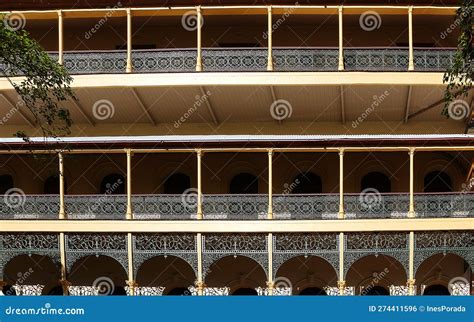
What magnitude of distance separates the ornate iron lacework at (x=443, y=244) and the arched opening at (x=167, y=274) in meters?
6.49

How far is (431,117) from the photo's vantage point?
2009cm

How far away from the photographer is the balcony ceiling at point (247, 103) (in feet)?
61.9

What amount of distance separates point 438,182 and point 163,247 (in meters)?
8.60

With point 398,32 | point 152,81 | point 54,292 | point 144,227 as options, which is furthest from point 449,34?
point 54,292

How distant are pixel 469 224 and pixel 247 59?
24.9ft

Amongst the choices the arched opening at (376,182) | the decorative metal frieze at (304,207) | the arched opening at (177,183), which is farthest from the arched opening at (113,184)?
the arched opening at (376,182)

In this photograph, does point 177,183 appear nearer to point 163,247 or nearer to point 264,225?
point 163,247

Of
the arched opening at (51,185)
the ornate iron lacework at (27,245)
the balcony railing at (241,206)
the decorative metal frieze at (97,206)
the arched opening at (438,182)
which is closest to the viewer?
the balcony railing at (241,206)

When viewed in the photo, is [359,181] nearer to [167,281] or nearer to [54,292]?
[167,281]

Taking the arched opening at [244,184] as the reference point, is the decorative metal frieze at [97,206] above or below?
below

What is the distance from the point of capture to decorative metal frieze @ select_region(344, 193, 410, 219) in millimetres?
17375

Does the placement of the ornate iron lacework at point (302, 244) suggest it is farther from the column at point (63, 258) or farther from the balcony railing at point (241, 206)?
the column at point (63, 258)

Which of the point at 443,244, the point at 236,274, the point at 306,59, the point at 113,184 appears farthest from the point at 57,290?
the point at 443,244

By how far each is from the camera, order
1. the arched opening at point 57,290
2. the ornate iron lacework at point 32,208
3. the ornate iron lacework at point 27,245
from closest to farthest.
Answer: the ornate iron lacework at point 27,245 → the ornate iron lacework at point 32,208 → the arched opening at point 57,290
